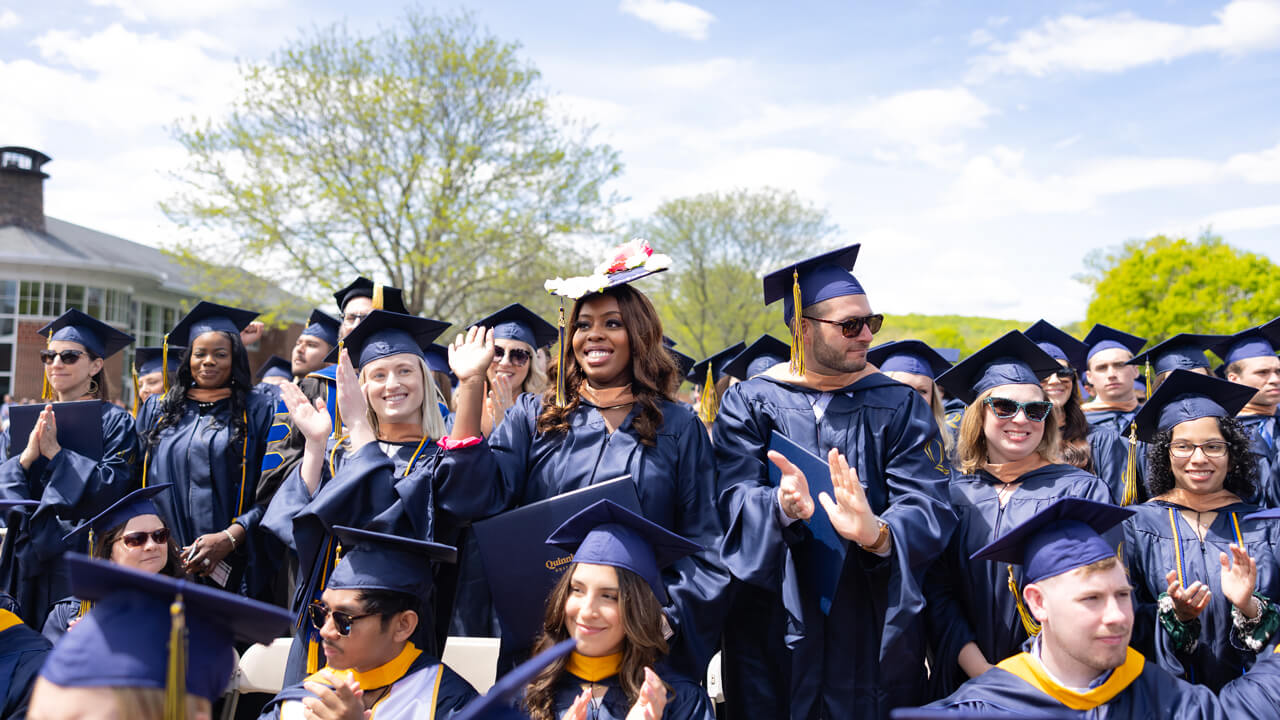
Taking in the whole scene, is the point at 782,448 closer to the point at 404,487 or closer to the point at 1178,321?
the point at 404,487

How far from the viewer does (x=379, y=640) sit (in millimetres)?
2822

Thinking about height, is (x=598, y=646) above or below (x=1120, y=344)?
below

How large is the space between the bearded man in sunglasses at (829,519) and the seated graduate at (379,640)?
1101 mm

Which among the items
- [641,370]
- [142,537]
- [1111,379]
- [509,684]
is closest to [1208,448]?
[641,370]

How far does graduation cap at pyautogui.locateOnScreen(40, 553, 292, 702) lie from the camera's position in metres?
1.71

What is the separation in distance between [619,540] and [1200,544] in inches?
91.5

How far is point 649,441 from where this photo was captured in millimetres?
3117

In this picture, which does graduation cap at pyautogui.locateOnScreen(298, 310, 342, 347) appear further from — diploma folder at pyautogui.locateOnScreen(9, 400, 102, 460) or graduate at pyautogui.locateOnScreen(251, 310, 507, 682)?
graduate at pyautogui.locateOnScreen(251, 310, 507, 682)

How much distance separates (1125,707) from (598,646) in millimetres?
1589

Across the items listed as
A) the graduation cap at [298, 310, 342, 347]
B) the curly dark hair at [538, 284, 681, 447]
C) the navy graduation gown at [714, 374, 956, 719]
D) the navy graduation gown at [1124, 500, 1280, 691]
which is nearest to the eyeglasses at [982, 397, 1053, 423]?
the navy graduation gown at [714, 374, 956, 719]

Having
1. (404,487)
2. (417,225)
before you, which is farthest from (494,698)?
(417,225)

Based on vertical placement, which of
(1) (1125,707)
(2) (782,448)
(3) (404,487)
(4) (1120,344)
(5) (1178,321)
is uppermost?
Answer: (5) (1178,321)

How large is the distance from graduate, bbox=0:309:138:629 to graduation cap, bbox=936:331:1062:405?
14.5ft

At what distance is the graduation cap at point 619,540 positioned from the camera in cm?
270
